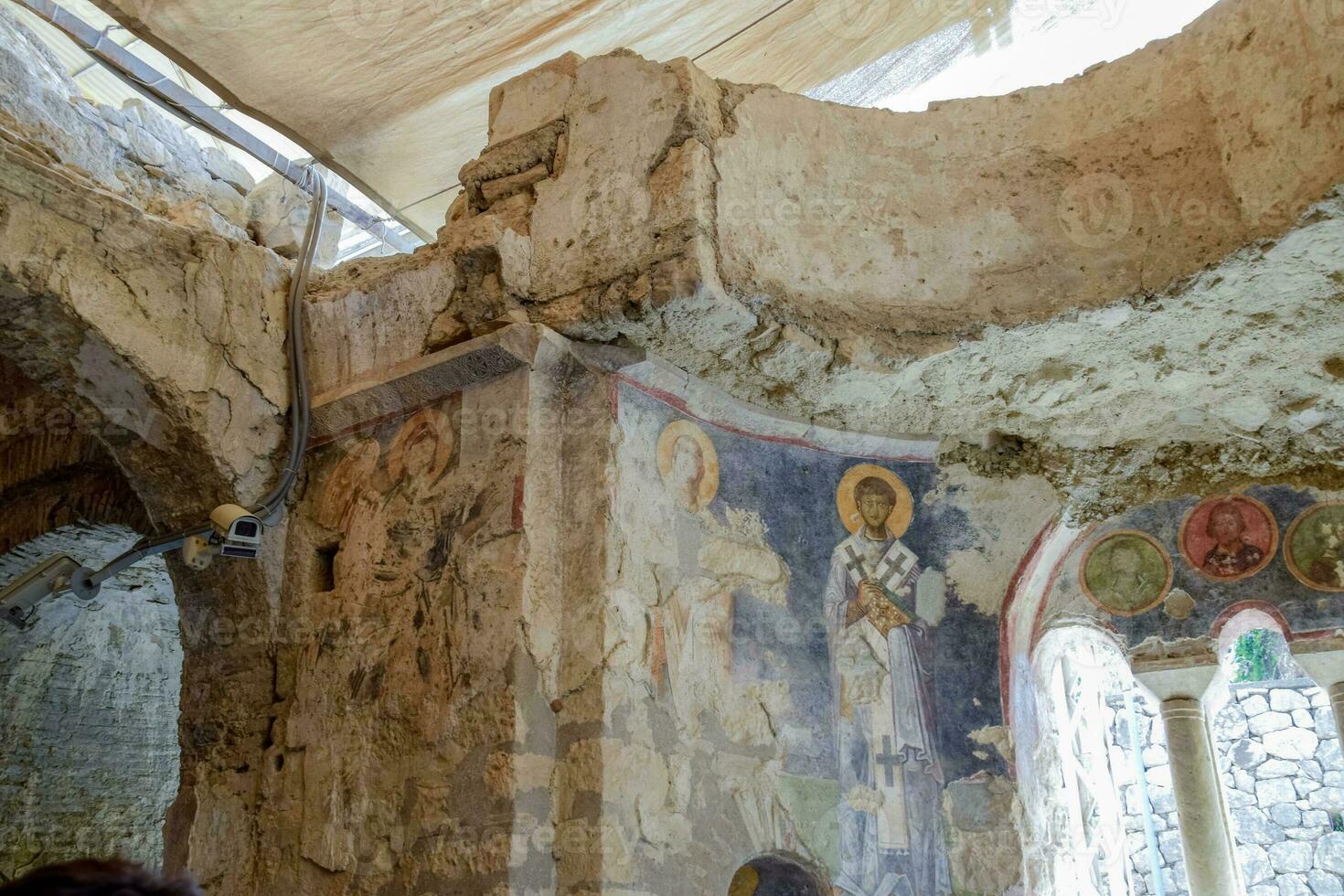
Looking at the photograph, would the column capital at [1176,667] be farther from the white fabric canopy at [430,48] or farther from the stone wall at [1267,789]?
the stone wall at [1267,789]

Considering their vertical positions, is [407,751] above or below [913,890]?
above

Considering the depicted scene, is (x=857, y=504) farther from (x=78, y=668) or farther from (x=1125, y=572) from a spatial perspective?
(x=78, y=668)

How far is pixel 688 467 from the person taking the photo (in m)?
4.42

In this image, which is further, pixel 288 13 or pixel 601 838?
pixel 288 13

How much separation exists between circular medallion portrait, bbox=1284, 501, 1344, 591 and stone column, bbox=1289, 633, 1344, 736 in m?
0.23

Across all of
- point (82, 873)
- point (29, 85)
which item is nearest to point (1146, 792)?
point (29, 85)

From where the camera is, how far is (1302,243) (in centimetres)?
365

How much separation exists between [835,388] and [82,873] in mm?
3676

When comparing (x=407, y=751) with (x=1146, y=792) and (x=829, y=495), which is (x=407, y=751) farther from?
(x=1146, y=792)

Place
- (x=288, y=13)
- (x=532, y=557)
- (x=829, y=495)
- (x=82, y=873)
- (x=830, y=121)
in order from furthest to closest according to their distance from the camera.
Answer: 1. (x=288, y=13)
2. (x=829, y=495)
3. (x=830, y=121)
4. (x=532, y=557)
5. (x=82, y=873)

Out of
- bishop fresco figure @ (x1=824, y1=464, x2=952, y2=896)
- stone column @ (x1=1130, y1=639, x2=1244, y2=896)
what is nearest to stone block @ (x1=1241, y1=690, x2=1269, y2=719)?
stone column @ (x1=1130, y1=639, x2=1244, y2=896)

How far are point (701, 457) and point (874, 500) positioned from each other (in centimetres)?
88

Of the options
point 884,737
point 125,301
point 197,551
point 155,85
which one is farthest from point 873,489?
point 155,85

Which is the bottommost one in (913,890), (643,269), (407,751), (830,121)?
(913,890)
